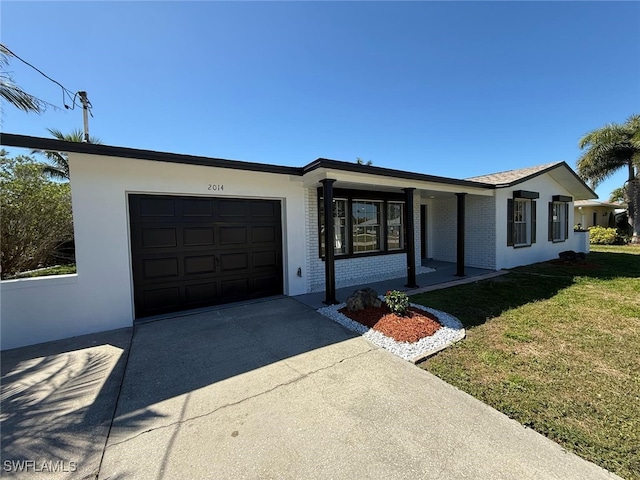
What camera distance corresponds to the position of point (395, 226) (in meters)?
9.26

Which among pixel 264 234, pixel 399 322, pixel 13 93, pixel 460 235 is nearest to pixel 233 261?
pixel 264 234


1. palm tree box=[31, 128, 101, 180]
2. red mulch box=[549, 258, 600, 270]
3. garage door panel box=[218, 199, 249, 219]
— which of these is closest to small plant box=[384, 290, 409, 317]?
garage door panel box=[218, 199, 249, 219]

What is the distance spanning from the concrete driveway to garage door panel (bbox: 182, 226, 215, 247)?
2.22m

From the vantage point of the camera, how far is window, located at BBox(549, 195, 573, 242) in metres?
11.8

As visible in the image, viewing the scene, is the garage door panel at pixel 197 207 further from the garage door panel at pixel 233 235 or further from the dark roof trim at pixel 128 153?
the dark roof trim at pixel 128 153

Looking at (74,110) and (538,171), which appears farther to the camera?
(538,171)

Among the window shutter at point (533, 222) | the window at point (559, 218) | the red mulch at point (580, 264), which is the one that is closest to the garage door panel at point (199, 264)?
the window shutter at point (533, 222)

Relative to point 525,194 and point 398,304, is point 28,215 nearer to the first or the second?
point 398,304

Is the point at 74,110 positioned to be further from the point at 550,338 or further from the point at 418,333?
the point at 550,338

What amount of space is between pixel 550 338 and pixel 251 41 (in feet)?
28.9

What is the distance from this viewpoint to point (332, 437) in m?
2.23

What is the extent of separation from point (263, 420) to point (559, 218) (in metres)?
15.9

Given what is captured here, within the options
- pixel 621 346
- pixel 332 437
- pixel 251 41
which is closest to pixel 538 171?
pixel 621 346

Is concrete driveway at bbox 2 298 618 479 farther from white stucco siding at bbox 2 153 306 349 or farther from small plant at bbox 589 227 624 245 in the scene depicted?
small plant at bbox 589 227 624 245
